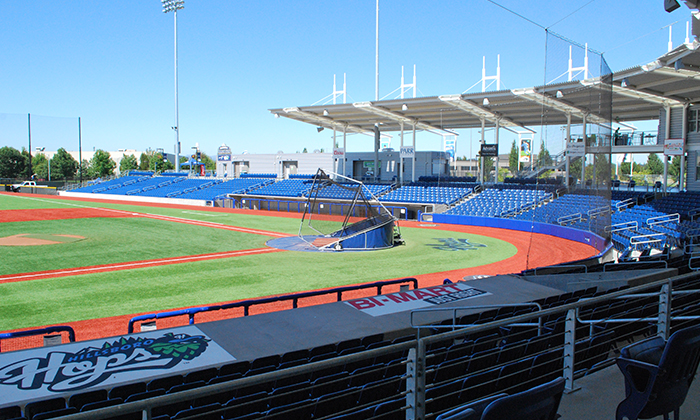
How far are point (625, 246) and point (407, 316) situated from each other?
15.3 m

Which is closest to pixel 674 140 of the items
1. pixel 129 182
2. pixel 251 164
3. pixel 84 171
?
pixel 251 164

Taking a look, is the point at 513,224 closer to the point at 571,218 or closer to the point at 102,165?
the point at 571,218

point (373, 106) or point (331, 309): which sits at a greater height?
point (373, 106)

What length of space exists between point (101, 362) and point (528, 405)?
524 centimetres

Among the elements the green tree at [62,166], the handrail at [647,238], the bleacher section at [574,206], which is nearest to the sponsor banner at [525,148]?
the handrail at [647,238]

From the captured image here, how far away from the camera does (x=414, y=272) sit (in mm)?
16953

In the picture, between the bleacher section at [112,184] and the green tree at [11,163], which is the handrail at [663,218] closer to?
the bleacher section at [112,184]

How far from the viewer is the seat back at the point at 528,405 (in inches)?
104

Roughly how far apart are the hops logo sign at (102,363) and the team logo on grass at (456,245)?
17487 mm

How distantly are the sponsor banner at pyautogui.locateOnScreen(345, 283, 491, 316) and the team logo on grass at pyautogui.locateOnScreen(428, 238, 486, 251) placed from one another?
499 inches

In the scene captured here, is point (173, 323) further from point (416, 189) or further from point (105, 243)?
point (416, 189)

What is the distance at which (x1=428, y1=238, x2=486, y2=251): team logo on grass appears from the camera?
22.8m

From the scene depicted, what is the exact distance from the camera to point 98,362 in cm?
580

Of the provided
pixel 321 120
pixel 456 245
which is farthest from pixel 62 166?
pixel 456 245
